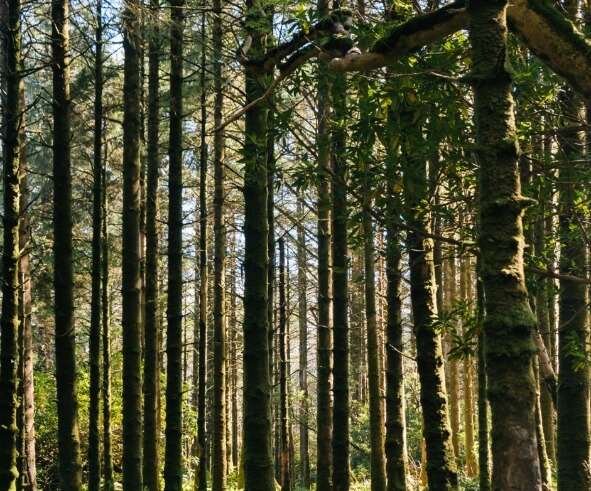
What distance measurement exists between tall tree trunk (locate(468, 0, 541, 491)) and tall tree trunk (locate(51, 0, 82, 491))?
18.8 feet

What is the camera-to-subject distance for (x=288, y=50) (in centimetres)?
462

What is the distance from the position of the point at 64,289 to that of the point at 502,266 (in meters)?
5.88

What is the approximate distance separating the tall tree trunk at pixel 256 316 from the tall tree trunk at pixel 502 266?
3243mm

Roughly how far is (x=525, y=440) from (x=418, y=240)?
11.8 feet

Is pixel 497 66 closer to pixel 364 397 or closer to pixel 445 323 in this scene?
pixel 445 323

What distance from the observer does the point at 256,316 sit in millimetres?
6652

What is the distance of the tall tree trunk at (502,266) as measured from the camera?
8.05 feet

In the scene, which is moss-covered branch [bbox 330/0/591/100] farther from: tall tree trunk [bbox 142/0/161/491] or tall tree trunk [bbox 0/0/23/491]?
tall tree trunk [bbox 142/0/161/491]

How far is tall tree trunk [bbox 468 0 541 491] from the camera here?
2.45 m

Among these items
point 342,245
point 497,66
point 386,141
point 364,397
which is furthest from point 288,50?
point 364,397

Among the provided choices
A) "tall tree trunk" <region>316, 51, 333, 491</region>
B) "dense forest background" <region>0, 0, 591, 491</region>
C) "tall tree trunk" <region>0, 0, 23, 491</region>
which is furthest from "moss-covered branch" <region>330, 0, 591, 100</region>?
"tall tree trunk" <region>316, 51, 333, 491</region>

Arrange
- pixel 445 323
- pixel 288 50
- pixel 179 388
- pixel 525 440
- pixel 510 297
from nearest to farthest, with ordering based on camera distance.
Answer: pixel 525 440, pixel 510 297, pixel 288 50, pixel 445 323, pixel 179 388

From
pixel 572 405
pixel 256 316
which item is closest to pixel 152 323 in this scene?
pixel 256 316

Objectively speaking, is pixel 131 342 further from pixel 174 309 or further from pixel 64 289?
pixel 174 309
